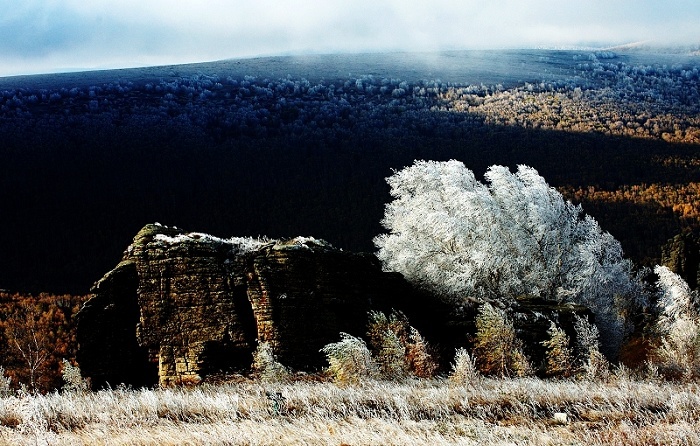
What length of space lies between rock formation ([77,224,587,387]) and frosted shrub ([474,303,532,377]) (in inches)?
29.0

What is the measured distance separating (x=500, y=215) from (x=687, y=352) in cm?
1165

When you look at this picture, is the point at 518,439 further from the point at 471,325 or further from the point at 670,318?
the point at 670,318

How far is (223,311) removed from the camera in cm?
1877

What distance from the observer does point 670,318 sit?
30250 millimetres

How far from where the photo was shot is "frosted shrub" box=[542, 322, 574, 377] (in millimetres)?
17741

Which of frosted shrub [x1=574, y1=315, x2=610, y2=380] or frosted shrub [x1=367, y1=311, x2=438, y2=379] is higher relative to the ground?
frosted shrub [x1=367, y1=311, x2=438, y2=379]

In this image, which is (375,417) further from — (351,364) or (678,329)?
(678,329)

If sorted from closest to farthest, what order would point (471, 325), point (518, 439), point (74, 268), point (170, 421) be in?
1. point (518, 439)
2. point (170, 421)
3. point (471, 325)
4. point (74, 268)

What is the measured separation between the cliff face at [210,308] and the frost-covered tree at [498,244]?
877 cm

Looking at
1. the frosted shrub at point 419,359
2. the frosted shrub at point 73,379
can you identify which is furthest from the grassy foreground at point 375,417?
the frosted shrub at point 73,379

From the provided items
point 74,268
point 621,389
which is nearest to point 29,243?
point 74,268

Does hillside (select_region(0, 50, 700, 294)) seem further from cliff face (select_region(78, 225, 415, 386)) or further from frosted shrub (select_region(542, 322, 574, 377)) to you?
cliff face (select_region(78, 225, 415, 386))

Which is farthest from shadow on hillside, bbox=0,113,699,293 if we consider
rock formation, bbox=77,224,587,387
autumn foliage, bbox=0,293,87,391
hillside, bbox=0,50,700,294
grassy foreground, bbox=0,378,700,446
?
grassy foreground, bbox=0,378,700,446

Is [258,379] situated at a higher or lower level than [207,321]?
lower
